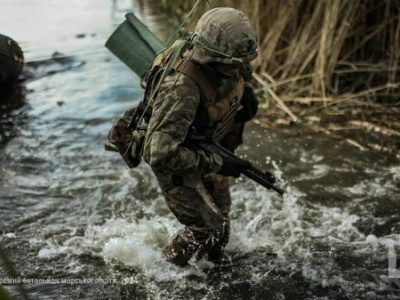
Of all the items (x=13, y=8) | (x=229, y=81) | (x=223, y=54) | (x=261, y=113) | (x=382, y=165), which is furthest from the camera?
(x=261, y=113)

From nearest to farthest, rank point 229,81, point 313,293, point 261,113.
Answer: point 229,81 → point 313,293 → point 261,113

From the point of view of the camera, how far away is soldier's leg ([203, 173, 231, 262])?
3500mm

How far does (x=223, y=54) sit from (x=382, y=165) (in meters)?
2.68

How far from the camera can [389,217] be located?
422 centimetres

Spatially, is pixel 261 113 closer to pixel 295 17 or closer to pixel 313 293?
pixel 295 17

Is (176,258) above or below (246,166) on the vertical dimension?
below

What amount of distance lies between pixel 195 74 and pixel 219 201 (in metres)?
1.01

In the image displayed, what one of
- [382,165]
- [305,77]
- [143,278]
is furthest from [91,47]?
[143,278]

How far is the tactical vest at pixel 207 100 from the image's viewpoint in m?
2.90

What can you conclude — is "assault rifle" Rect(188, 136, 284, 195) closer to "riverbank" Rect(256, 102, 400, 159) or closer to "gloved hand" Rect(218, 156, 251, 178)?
"gloved hand" Rect(218, 156, 251, 178)

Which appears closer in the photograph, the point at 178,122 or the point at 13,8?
the point at 178,122

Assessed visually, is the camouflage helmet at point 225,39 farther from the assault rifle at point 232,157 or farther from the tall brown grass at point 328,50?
the tall brown grass at point 328,50

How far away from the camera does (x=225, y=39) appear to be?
2807mm

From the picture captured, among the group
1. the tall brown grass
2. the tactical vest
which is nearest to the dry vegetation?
the tall brown grass
